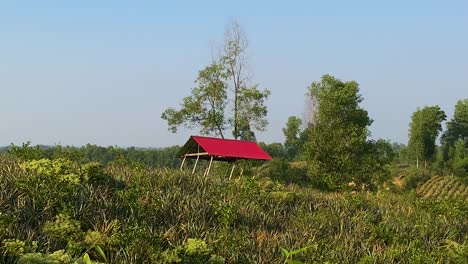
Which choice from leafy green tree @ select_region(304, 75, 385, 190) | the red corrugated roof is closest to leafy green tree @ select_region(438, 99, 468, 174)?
leafy green tree @ select_region(304, 75, 385, 190)

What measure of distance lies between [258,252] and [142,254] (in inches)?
88.2

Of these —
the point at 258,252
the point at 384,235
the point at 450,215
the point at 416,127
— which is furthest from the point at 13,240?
the point at 416,127

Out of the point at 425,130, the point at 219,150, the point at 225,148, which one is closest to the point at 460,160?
the point at 425,130

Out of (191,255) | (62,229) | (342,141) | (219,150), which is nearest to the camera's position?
(191,255)

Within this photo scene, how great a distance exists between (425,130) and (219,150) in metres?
74.6

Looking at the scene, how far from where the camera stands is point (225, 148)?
26.0 m

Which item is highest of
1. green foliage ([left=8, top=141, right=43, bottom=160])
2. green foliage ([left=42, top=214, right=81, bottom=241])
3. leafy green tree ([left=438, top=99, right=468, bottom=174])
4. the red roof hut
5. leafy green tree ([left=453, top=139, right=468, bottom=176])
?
leafy green tree ([left=438, top=99, right=468, bottom=174])

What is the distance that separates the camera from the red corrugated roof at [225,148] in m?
25.3

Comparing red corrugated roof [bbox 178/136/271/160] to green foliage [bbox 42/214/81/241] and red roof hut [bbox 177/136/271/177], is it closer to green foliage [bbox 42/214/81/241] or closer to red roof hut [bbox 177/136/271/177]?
red roof hut [bbox 177/136/271/177]

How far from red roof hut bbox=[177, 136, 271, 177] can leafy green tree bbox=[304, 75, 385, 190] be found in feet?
36.9

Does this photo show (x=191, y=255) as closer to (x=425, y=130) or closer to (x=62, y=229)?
(x=62, y=229)

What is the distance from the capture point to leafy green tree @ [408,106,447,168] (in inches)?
3620

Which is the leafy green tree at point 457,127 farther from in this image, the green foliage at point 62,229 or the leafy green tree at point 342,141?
the green foliage at point 62,229

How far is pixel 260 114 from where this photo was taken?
38812 millimetres
